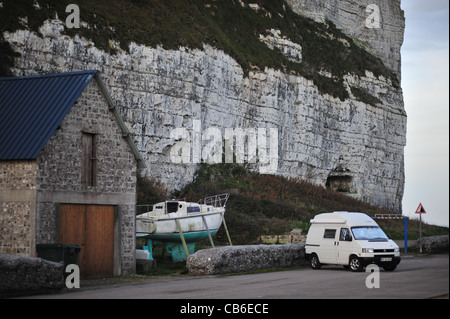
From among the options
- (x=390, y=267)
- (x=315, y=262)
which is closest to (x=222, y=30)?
(x=315, y=262)

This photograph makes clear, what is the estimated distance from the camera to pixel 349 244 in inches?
1046

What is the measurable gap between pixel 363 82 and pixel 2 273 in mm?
66303

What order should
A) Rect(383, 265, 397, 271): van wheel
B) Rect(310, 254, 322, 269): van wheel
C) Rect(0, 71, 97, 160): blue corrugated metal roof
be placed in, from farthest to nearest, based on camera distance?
Rect(310, 254, 322, 269): van wheel, Rect(383, 265, 397, 271): van wheel, Rect(0, 71, 97, 160): blue corrugated metal roof

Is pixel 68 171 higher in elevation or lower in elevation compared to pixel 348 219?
higher

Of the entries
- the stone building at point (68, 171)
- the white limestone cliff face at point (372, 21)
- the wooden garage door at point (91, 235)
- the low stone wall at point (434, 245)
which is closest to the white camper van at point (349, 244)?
the stone building at point (68, 171)

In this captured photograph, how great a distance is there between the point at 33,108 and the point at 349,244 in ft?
40.1

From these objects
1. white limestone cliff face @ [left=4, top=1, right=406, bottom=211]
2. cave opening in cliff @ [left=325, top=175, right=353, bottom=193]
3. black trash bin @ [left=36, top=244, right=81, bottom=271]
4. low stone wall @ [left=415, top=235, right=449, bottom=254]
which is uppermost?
white limestone cliff face @ [left=4, top=1, right=406, bottom=211]

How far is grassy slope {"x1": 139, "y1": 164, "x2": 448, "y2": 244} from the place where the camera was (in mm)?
44844

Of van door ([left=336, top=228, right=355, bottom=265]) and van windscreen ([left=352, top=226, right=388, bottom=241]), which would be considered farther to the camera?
van windscreen ([left=352, top=226, right=388, bottom=241])

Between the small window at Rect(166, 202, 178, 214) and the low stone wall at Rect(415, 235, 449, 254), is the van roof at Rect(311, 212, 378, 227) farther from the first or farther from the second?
the low stone wall at Rect(415, 235, 449, 254)

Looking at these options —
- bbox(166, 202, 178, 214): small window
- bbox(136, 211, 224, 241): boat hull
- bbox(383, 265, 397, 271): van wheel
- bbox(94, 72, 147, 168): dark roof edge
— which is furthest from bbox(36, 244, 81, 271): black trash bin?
bbox(166, 202, 178, 214): small window

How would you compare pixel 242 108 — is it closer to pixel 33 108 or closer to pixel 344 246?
pixel 344 246

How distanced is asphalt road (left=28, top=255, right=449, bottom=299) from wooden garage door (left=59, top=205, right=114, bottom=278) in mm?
2589

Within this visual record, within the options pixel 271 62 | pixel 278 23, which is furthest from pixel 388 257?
pixel 278 23
